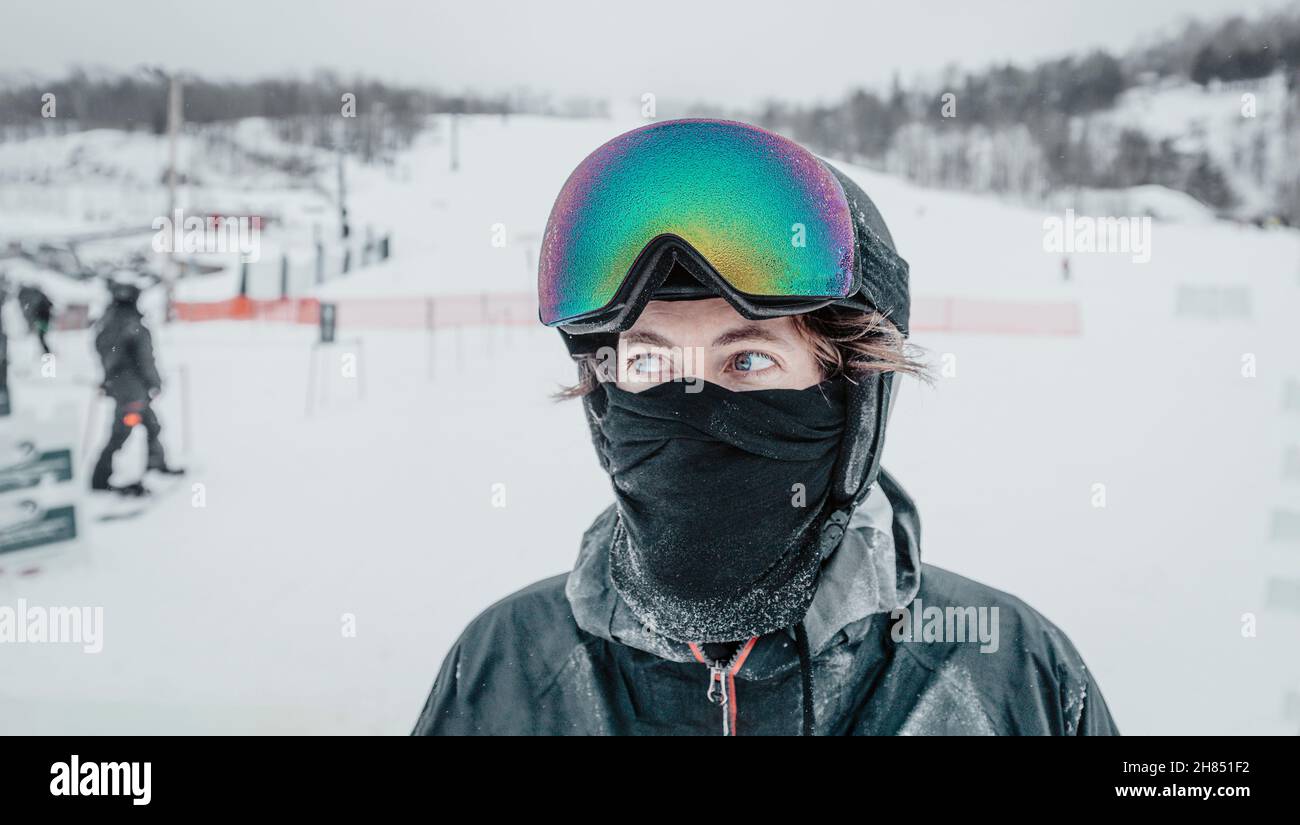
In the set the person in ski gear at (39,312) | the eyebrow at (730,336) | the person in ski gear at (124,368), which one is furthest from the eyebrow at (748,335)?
the person in ski gear at (39,312)

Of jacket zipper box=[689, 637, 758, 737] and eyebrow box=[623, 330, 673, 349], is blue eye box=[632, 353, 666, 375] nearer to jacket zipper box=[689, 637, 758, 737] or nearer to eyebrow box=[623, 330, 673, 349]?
eyebrow box=[623, 330, 673, 349]

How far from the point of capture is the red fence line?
43.8 ft

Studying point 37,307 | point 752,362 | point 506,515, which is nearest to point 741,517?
point 752,362

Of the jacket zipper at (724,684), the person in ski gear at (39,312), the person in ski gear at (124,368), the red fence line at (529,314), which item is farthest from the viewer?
the red fence line at (529,314)

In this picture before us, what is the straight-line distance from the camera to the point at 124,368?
19.6 ft

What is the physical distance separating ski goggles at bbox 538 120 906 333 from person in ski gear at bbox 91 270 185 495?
224 inches

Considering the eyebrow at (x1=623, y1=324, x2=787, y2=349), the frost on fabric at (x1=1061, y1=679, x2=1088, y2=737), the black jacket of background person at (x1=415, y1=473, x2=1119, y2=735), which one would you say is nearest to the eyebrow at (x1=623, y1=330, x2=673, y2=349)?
the eyebrow at (x1=623, y1=324, x2=787, y2=349)

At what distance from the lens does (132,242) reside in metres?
17.4

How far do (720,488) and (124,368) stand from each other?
613 cm

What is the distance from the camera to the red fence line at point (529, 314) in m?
13.4

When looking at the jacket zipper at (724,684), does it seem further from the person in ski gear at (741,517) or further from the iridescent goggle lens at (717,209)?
the iridescent goggle lens at (717,209)

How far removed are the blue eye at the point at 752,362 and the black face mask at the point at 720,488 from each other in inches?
1.6

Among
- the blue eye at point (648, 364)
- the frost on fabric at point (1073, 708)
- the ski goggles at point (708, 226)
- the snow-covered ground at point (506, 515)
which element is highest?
the ski goggles at point (708, 226)
